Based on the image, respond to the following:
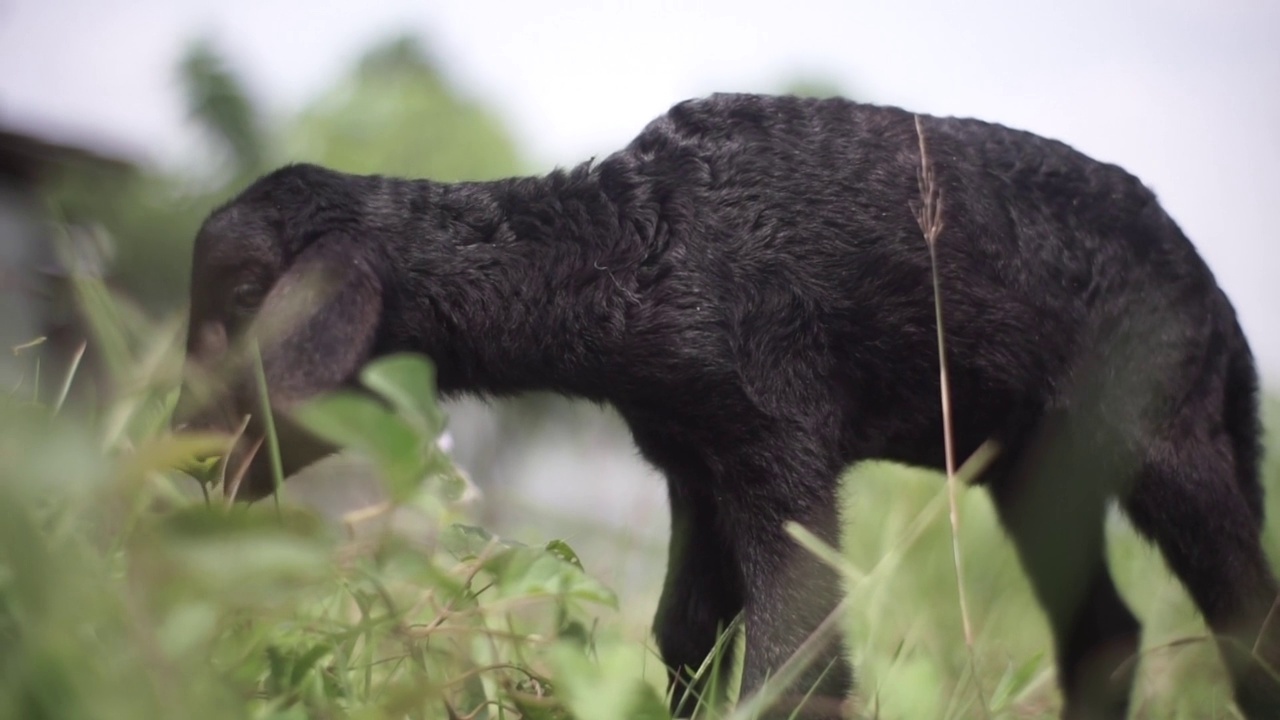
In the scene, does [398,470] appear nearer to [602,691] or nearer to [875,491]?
[602,691]

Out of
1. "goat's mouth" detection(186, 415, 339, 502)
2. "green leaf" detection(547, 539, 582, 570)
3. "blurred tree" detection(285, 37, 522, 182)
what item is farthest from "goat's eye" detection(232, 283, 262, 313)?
"blurred tree" detection(285, 37, 522, 182)

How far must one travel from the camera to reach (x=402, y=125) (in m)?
13.5

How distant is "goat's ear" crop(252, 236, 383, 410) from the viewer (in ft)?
6.58

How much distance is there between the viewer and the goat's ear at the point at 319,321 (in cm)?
201

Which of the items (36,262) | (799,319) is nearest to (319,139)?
(36,262)

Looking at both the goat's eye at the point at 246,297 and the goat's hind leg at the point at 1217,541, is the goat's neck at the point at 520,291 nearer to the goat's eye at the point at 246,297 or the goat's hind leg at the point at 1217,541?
the goat's eye at the point at 246,297

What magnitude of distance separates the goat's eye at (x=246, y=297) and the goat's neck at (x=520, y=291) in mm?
302

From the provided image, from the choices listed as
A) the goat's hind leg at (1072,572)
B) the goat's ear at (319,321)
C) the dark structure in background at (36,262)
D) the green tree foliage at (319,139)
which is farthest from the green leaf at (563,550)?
the green tree foliage at (319,139)

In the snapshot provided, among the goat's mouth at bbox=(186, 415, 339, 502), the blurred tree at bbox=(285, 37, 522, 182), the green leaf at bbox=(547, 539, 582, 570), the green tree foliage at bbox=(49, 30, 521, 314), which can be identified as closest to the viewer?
the green leaf at bbox=(547, 539, 582, 570)

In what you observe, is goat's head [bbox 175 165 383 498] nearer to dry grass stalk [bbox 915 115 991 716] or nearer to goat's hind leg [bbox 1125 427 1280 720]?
dry grass stalk [bbox 915 115 991 716]

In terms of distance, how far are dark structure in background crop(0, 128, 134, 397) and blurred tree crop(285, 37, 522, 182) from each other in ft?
26.1

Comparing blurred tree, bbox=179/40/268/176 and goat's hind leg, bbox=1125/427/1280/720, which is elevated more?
goat's hind leg, bbox=1125/427/1280/720

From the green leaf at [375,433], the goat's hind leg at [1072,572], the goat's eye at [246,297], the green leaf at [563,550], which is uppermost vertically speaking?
the green leaf at [375,433]

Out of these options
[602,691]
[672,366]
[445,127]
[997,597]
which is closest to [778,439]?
[672,366]
